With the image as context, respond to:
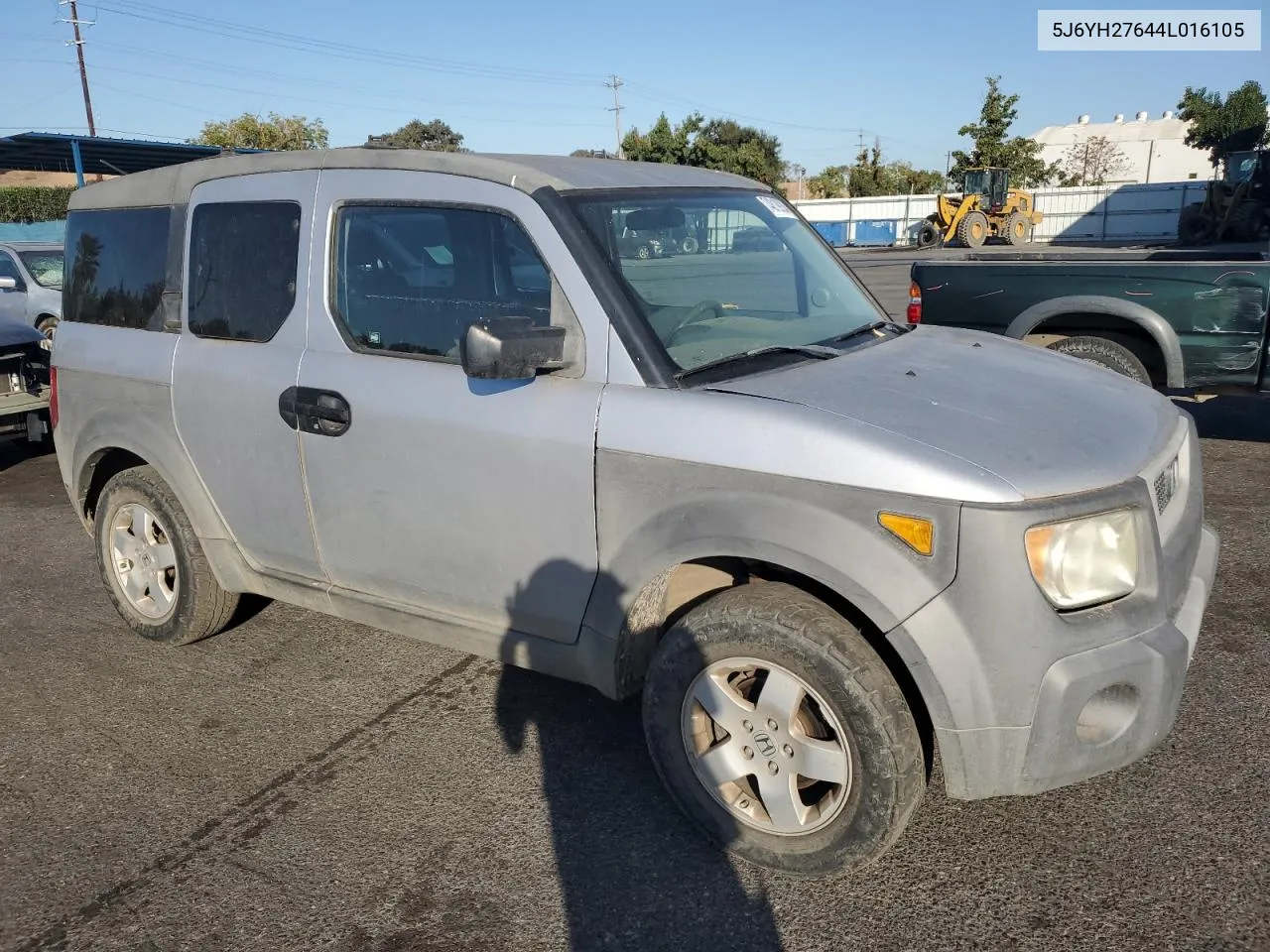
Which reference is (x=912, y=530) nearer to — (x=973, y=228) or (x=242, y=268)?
(x=242, y=268)

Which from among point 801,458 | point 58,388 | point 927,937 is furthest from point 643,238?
point 58,388

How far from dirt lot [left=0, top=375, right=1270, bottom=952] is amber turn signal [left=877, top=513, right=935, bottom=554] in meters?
1.03

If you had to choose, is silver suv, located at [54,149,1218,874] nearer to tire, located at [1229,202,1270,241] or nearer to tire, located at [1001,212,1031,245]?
tire, located at [1229,202,1270,241]

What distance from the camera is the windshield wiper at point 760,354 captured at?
3.02 m

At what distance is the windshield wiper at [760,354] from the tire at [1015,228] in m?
37.0

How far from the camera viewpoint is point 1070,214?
4409cm

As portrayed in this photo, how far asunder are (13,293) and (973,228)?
30.2 m

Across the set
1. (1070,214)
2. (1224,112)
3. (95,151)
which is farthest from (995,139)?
(95,151)

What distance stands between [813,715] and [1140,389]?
1638 mm

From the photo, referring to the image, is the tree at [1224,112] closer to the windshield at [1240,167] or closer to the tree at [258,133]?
the windshield at [1240,167]

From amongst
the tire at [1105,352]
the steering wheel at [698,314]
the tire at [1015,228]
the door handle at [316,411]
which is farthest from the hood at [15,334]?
the tire at [1015,228]

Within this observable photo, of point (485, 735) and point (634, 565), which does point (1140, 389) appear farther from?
point (485, 735)

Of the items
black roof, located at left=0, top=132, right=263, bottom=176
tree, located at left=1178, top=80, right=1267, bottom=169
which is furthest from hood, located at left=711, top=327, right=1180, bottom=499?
tree, located at left=1178, top=80, right=1267, bottom=169

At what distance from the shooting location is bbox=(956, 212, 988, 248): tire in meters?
35.2
